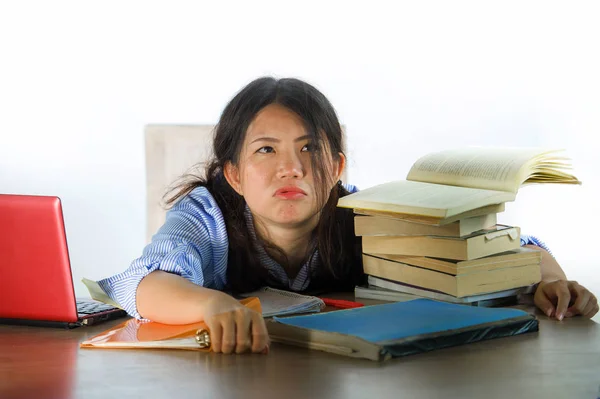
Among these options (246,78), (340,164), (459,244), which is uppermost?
(246,78)

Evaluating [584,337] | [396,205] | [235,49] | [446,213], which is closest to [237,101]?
[396,205]

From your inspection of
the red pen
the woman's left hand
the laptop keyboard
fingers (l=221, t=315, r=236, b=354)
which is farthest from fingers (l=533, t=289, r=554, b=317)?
the laptop keyboard

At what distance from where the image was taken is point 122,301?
4.60 ft

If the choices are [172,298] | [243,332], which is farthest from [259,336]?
[172,298]

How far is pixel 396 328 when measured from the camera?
1.10 m

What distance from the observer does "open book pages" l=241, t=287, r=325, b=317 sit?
1.35 m

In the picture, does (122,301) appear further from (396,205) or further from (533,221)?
(533,221)

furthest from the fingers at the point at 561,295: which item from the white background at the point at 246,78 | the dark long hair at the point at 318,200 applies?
the white background at the point at 246,78

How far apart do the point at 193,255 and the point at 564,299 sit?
63 centimetres

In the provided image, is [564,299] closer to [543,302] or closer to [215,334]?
[543,302]

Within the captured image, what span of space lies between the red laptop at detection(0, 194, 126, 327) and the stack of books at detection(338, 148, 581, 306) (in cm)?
51

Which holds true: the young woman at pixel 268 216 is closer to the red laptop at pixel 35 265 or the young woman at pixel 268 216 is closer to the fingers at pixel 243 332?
the red laptop at pixel 35 265

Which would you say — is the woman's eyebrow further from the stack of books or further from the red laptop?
the red laptop

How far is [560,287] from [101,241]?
2.78m
